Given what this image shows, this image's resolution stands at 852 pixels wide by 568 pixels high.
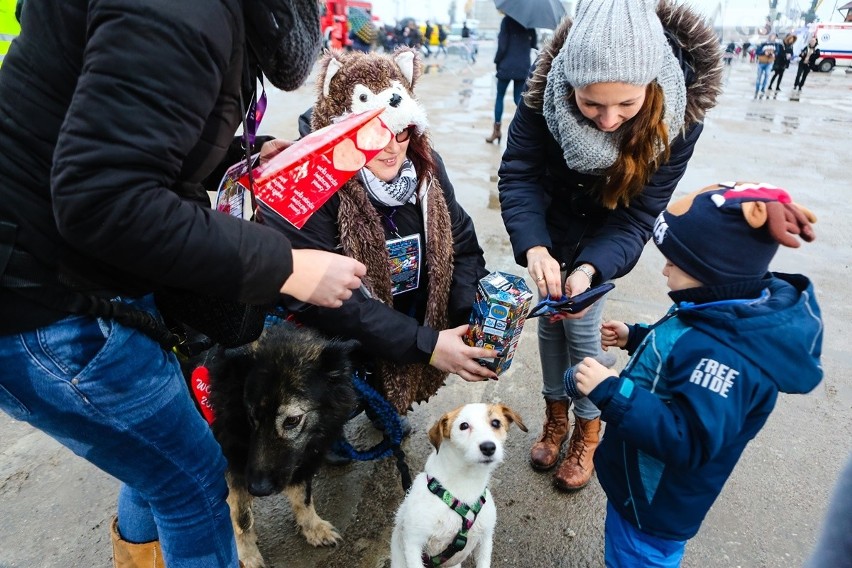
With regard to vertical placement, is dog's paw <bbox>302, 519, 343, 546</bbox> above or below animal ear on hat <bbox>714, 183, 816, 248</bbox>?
below

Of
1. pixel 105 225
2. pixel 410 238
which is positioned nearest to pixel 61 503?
pixel 410 238

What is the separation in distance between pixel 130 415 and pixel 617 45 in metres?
1.84

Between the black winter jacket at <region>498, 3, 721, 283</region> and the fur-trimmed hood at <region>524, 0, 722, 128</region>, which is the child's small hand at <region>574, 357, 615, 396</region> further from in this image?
the fur-trimmed hood at <region>524, 0, 722, 128</region>

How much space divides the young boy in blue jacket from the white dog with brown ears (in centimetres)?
42

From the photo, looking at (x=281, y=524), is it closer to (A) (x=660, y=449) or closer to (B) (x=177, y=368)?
(B) (x=177, y=368)

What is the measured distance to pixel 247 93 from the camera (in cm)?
133

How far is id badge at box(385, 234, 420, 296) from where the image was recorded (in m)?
2.39

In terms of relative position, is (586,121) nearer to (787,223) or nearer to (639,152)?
(639,152)

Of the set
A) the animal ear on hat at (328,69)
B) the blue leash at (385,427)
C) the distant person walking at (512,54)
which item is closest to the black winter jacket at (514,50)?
the distant person walking at (512,54)

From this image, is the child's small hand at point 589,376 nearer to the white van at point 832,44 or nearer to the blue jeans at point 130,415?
the blue jeans at point 130,415

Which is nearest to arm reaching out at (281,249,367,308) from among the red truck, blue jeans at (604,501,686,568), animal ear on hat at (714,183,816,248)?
animal ear on hat at (714,183,816,248)

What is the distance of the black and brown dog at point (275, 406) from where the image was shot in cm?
200

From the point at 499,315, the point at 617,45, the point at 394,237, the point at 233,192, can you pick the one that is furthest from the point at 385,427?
the point at 617,45

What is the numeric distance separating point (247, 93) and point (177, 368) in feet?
2.46
